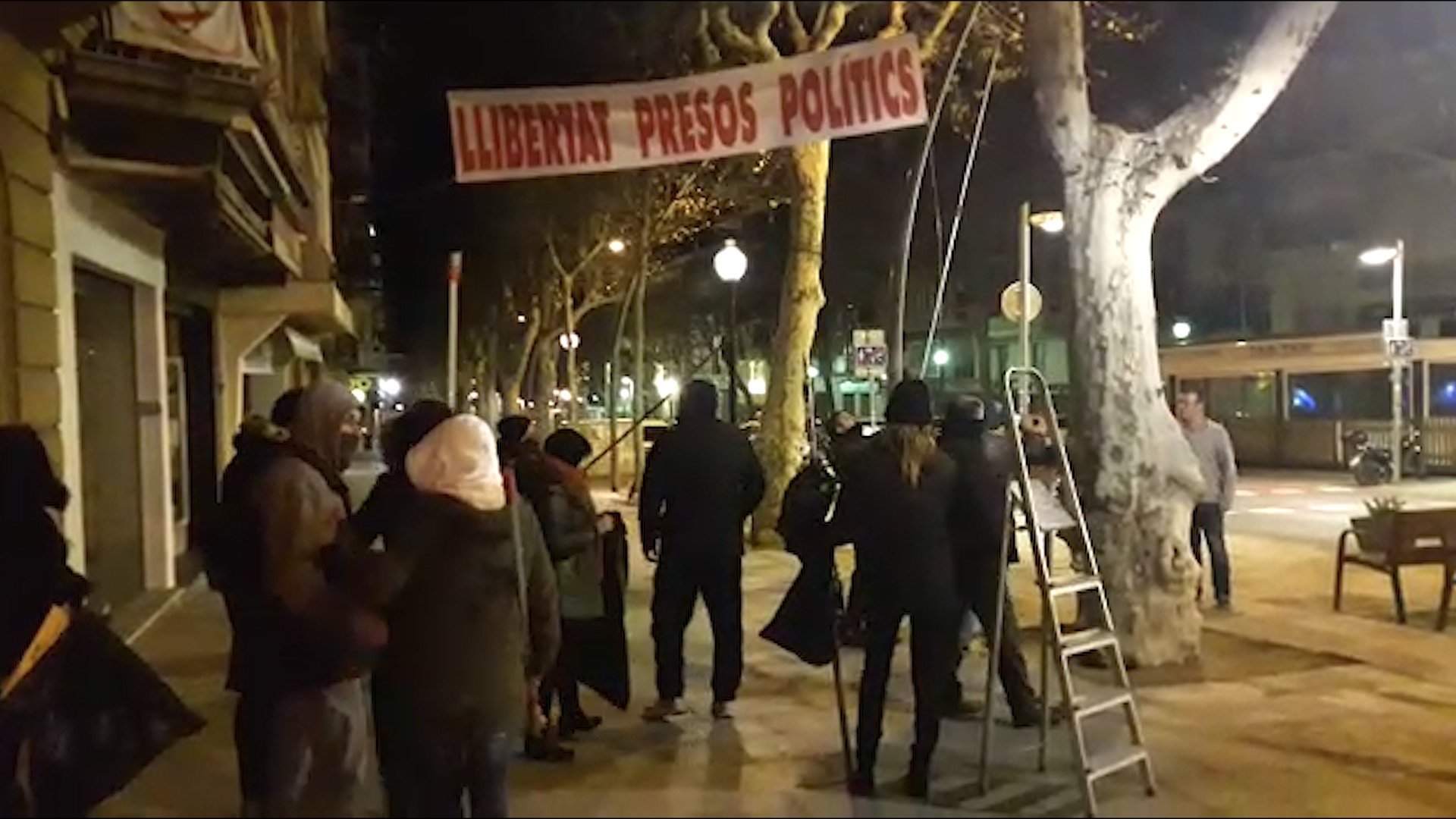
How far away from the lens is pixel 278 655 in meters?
5.09

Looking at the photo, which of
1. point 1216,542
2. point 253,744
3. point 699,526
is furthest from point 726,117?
point 1216,542

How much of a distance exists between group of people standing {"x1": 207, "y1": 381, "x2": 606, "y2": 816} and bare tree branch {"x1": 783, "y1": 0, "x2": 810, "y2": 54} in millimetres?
2846

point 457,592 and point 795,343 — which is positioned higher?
point 795,343

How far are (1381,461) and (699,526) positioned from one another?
2231 cm

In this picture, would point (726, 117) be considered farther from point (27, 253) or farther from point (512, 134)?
point (27, 253)

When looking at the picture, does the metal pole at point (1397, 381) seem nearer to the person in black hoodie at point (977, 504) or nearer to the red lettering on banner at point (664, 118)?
the person in black hoodie at point (977, 504)

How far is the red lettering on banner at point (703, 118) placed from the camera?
254 inches

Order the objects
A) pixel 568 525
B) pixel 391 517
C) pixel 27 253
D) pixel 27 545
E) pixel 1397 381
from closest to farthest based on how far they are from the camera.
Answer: pixel 391 517, pixel 27 545, pixel 568 525, pixel 27 253, pixel 1397 381

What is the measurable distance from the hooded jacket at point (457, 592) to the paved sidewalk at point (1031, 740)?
99 centimetres

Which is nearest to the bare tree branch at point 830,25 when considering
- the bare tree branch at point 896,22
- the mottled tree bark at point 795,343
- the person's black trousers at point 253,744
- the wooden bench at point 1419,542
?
the bare tree branch at point 896,22

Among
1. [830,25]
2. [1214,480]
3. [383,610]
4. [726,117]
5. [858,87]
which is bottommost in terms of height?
[1214,480]

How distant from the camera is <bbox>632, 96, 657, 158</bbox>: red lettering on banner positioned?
21.1 feet

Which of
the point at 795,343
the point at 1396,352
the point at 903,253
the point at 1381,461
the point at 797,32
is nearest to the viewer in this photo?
the point at 797,32

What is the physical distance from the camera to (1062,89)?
8250 mm
